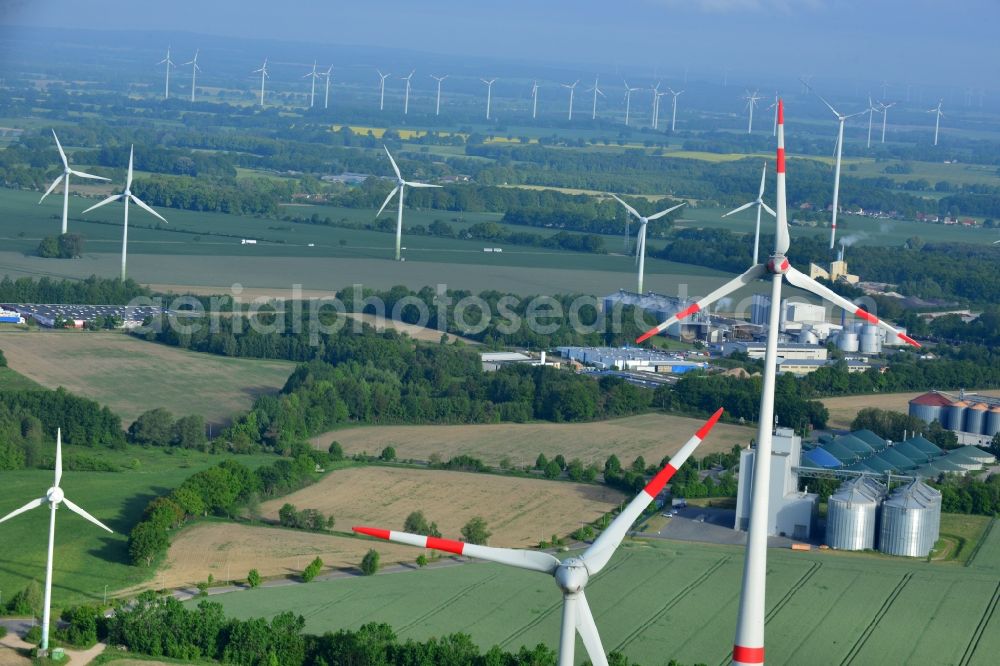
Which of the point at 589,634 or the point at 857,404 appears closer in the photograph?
the point at 589,634

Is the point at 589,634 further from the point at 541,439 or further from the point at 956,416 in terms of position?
the point at 956,416

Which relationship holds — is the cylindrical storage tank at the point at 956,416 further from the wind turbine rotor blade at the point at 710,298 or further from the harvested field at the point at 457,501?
the wind turbine rotor blade at the point at 710,298

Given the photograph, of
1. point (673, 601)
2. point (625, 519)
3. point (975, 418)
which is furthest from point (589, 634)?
point (975, 418)

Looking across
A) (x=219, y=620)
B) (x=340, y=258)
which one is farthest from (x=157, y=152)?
(x=219, y=620)

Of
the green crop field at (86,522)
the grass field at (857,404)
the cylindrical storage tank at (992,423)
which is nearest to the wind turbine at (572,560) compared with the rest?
the green crop field at (86,522)

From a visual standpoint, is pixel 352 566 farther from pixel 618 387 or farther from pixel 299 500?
pixel 618 387

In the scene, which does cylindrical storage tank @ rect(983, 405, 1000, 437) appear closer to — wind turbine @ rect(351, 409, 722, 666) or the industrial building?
the industrial building

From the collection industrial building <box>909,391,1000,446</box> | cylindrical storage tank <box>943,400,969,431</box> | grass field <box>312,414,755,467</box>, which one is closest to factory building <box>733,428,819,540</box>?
grass field <box>312,414,755,467</box>
